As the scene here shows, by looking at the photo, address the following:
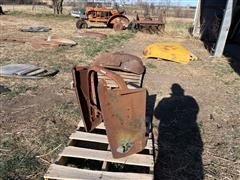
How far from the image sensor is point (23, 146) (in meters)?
3.42

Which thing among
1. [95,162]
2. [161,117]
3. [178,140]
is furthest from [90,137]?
[161,117]

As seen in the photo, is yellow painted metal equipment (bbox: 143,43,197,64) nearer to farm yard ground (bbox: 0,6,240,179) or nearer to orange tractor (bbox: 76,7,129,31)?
farm yard ground (bbox: 0,6,240,179)

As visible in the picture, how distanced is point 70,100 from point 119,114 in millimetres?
2458

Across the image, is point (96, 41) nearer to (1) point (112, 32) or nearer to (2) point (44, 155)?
(1) point (112, 32)

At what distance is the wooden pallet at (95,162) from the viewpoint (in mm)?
2451

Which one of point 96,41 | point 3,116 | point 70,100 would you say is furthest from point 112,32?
point 3,116

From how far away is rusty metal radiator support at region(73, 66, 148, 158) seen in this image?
8.06 ft

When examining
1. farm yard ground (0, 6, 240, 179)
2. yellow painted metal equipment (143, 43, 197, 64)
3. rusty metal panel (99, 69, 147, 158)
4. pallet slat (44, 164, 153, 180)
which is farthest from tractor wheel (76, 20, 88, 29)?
pallet slat (44, 164, 153, 180)

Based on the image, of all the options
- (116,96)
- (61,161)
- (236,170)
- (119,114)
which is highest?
(116,96)

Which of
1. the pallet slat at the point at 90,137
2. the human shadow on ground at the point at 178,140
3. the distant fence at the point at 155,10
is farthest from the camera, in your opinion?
the distant fence at the point at 155,10

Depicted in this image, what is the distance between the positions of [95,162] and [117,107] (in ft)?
2.85

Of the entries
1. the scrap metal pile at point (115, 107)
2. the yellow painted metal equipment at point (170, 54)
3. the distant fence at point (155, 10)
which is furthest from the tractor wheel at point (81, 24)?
the scrap metal pile at point (115, 107)

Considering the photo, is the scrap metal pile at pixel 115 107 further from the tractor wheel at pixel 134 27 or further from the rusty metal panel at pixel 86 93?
the tractor wheel at pixel 134 27

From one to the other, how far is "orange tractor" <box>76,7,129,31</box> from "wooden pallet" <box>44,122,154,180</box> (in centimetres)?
1043
